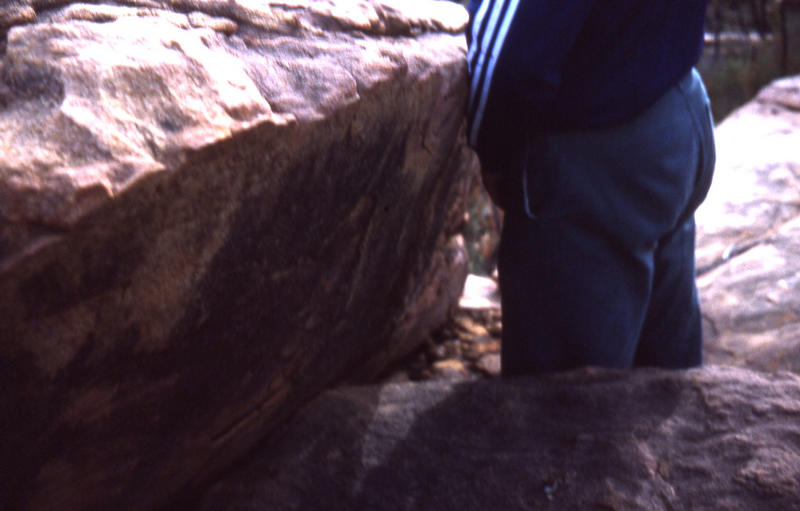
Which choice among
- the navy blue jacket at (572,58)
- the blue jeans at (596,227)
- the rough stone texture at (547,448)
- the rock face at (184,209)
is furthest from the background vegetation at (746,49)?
the rock face at (184,209)

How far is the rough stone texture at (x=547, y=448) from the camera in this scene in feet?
4.02

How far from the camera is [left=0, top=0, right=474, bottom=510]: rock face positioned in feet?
2.84

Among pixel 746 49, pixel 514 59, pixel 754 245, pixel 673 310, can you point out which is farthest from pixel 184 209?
pixel 746 49

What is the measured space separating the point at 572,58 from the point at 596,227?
1.04ft

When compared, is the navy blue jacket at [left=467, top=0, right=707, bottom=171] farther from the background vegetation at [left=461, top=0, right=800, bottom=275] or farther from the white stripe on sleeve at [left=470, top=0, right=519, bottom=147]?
the background vegetation at [left=461, top=0, right=800, bottom=275]

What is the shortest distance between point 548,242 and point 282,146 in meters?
0.64

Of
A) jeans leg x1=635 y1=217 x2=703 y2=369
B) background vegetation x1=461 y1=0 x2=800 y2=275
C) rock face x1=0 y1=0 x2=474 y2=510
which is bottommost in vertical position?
background vegetation x1=461 y1=0 x2=800 y2=275

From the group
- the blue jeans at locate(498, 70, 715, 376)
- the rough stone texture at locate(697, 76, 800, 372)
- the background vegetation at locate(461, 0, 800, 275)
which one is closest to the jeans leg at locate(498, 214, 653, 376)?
the blue jeans at locate(498, 70, 715, 376)

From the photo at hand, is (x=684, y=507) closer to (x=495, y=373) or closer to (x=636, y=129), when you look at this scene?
(x=636, y=129)

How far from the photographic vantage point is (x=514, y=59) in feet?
4.40

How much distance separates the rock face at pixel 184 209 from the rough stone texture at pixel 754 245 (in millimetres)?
1438

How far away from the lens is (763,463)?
1.23 m

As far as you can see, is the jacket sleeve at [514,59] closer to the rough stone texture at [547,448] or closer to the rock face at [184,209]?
the rock face at [184,209]

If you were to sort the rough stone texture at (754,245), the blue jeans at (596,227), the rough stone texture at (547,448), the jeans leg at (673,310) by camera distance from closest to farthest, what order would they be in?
the rough stone texture at (547,448), the blue jeans at (596,227), the jeans leg at (673,310), the rough stone texture at (754,245)
